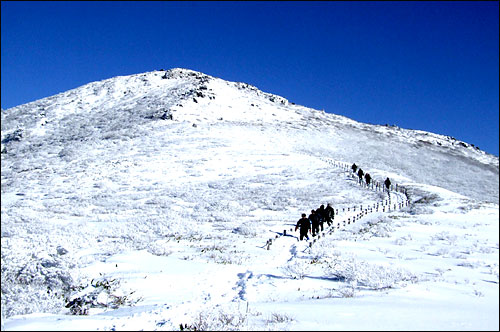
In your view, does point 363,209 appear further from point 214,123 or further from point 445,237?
point 214,123

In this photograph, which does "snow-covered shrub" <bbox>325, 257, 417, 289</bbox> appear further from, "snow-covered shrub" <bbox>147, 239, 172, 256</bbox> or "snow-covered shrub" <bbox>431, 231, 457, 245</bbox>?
"snow-covered shrub" <bbox>431, 231, 457, 245</bbox>

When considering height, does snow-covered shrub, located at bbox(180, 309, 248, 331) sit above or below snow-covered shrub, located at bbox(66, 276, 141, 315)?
above

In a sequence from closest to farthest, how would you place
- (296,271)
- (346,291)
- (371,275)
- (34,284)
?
(346,291)
(34,284)
(371,275)
(296,271)

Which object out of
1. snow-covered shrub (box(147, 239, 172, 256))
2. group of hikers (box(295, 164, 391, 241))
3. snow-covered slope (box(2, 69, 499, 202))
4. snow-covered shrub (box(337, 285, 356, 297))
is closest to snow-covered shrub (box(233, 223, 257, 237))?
group of hikers (box(295, 164, 391, 241))

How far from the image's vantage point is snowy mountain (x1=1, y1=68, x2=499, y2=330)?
280 inches

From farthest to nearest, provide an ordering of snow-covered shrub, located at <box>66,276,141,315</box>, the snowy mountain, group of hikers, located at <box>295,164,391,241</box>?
group of hikers, located at <box>295,164,391,241</box>, snow-covered shrub, located at <box>66,276,141,315</box>, the snowy mountain

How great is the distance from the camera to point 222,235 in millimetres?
18562

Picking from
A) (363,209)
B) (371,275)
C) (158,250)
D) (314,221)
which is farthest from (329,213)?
(371,275)

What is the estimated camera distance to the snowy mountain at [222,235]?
23.4 ft

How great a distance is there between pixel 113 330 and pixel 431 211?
2557cm

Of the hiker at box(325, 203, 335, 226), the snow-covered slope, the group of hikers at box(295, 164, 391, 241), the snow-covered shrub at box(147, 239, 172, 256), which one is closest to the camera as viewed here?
the snow-covered shrub at box(147, 239, 172, 256)

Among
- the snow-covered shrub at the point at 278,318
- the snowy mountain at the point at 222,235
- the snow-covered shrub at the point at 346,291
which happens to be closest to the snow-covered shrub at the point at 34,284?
the snowy mountain at the point at 222,235

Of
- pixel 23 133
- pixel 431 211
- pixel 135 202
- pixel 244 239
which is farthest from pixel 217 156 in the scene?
pixel 23 133

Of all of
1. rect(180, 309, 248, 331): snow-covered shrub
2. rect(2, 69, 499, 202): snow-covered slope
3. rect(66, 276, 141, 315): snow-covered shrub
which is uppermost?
rect(2, 69, 499, 202): snow-covered slope
